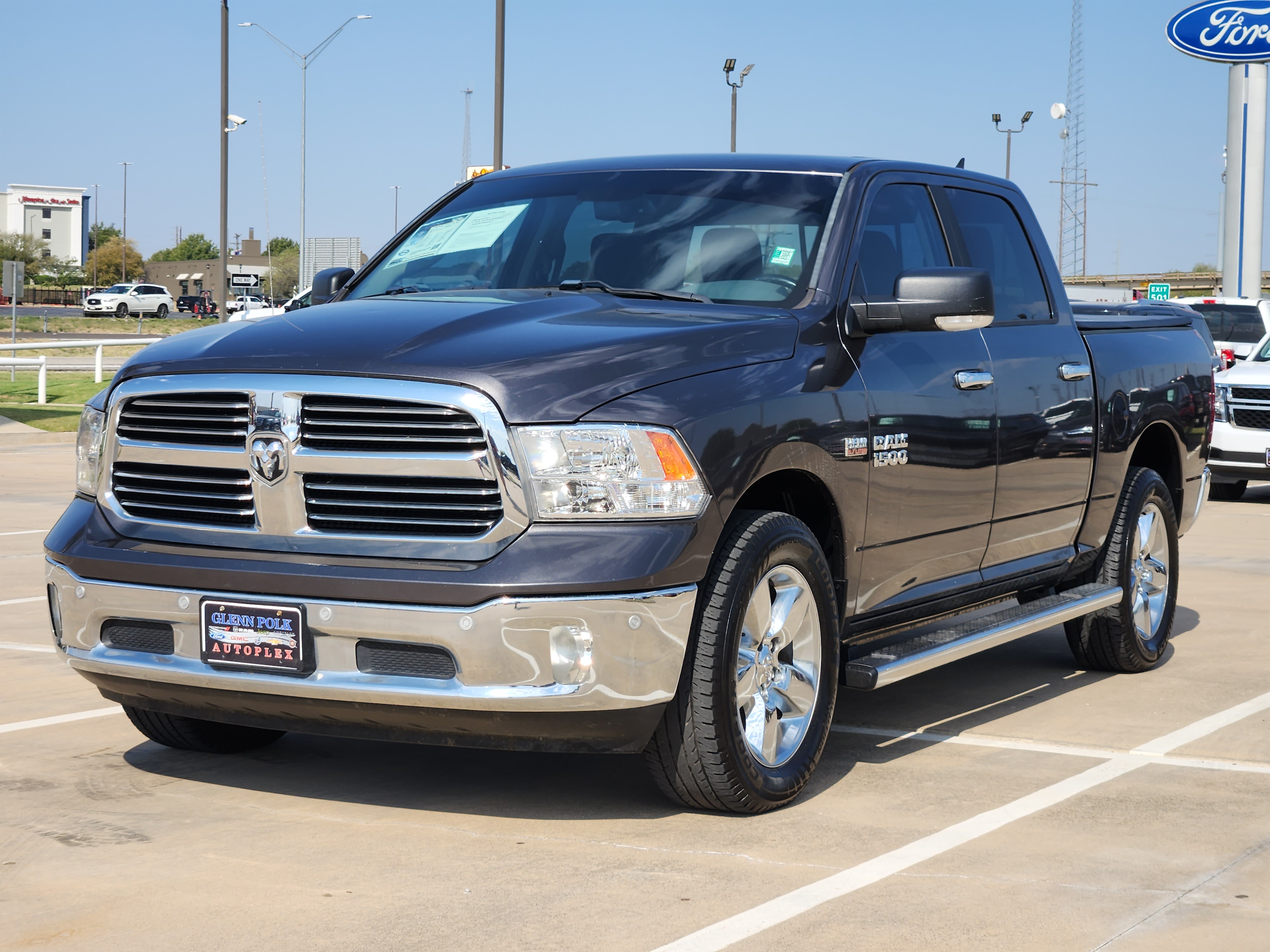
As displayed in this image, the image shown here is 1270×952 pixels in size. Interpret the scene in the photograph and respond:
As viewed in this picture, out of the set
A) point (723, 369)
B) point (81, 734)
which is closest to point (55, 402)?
point (81, 734)

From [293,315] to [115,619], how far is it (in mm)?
1059

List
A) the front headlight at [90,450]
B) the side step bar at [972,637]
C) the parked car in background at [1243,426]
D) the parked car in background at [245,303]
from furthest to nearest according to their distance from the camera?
the parked car in background at [245,303] < the parked car in background at [1243,426] < the side step bar at [972,637] < the front headlight at [90,450]

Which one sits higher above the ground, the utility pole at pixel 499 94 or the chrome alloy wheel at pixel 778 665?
the utility pole at pixel 499 94

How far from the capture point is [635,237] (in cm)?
574

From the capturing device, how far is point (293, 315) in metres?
5.09

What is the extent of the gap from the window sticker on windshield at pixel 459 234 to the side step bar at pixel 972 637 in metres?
2.07

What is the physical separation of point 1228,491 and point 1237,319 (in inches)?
206

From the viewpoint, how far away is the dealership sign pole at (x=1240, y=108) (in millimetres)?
32375

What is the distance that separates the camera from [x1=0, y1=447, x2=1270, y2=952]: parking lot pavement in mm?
3895

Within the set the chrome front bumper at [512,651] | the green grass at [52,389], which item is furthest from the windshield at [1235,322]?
the chrome front bumper at [512,651]

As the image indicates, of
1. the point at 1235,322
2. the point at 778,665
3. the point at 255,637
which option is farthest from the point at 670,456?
the point at 1235,322

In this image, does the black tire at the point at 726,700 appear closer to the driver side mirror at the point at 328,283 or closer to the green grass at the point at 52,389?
the driver side mirror at the point at 328,283

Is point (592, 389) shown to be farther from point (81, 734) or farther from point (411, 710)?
point (81, 734)

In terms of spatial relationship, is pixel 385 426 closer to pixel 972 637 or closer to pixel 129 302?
pixel 972 637
